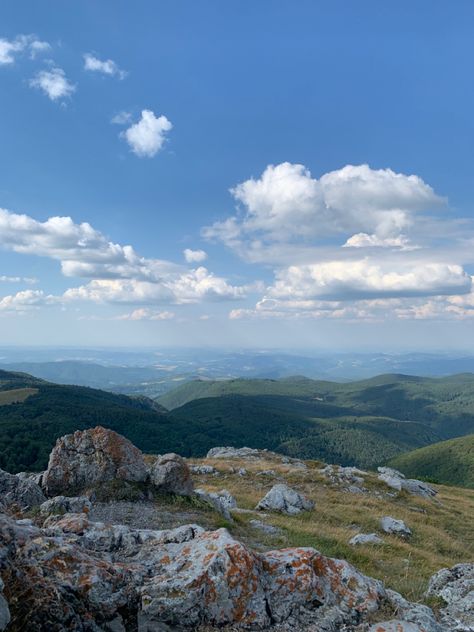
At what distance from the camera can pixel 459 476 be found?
161m

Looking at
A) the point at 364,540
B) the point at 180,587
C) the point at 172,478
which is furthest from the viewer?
the point at 172,478

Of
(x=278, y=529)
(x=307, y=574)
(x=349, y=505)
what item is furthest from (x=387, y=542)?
(x=307, y=574)

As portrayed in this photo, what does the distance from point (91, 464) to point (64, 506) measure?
4.48m

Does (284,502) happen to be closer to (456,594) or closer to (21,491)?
(456,594)

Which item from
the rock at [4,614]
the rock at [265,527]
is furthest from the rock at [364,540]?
the rock at [4,614]

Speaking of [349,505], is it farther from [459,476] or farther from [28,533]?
[459,476]

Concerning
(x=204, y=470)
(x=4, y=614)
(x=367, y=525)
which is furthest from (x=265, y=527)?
(x=204, y=470)

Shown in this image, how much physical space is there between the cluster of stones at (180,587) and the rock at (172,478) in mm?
9090

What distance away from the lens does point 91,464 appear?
1983 cm

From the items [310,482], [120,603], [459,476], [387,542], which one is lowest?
[459,476]

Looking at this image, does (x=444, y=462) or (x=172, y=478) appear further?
(x=444, y=462)

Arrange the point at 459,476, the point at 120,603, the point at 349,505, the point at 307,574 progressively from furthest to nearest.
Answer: the point at 459,476
the point at 349,505
the point at 307,574
the point at 120,603

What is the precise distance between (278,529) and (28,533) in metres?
12.3

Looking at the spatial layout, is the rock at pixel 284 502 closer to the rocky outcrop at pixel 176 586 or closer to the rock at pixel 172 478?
the rock at pixel 172 478
